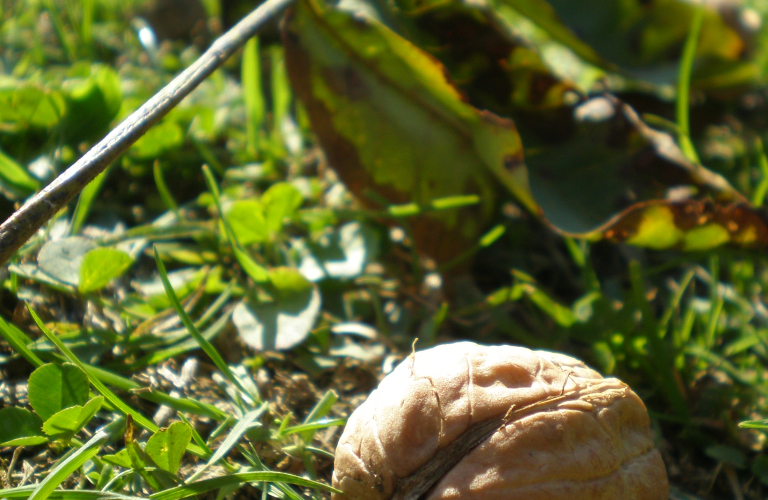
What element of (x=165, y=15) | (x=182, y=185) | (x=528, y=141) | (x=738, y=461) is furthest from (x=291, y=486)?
(x=165, y=15)

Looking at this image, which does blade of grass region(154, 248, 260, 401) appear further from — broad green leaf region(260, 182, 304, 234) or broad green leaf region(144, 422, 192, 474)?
broad green leaf region(260, 182, 304, 234)

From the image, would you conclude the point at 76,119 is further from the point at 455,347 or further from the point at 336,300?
the point at 455,347

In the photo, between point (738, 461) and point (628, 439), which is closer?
point (628, 439)

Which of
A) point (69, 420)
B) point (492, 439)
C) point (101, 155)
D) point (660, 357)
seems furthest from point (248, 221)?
point (660, 357)

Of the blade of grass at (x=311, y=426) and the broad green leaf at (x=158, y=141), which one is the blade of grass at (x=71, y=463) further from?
the broad green leaf at (x=158, y=141)

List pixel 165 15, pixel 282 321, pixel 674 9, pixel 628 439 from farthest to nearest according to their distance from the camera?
pixel 165 15, pixel 674 9, pixel 282 321, pixel 628 439

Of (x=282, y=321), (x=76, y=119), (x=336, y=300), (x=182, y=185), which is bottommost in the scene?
(x=336, y=300)
